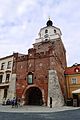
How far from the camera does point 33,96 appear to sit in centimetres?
3403

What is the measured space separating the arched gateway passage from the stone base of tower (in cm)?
342

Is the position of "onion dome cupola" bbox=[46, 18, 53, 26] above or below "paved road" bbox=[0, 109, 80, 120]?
above

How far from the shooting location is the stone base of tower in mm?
29109

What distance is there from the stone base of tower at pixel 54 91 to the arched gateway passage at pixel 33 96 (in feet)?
11.2

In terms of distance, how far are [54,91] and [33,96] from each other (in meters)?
5.91

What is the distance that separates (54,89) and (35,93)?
18.2 feet

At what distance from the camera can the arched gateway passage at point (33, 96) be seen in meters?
32.9

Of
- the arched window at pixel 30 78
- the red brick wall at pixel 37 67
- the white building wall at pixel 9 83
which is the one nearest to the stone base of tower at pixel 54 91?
the red brick wall at pixel 37 67

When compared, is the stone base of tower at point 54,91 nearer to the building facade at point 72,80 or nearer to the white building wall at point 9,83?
the building facade at point 72,80

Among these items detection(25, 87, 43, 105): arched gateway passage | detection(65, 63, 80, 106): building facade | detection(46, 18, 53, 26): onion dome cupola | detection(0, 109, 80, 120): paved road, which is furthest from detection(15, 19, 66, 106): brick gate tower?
detection(46, 18, 53, 26): onion dome cupola

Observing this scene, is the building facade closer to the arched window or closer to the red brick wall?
the red brick wall

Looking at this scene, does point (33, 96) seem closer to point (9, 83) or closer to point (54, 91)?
point (9, 83)

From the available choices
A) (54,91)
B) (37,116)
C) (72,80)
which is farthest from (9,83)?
(37,116)

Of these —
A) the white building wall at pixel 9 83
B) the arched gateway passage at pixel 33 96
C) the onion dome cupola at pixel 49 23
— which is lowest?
the arched gateway passage at pixel 33 96
